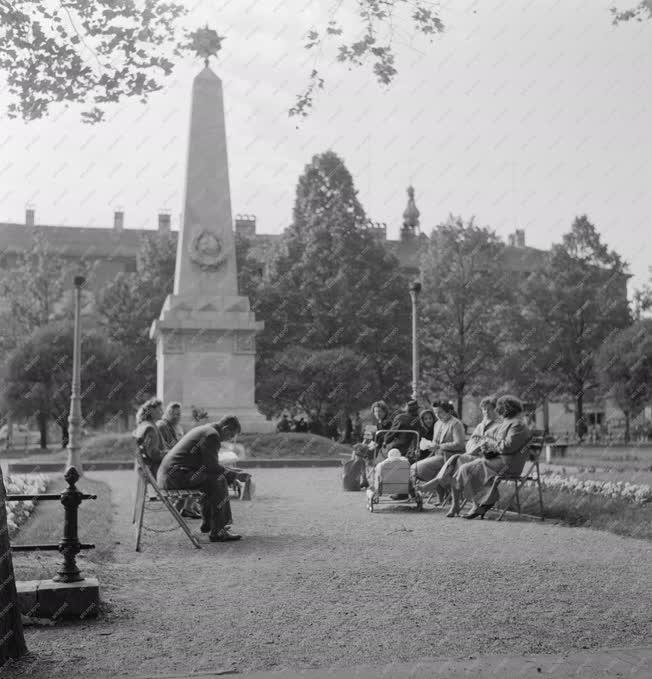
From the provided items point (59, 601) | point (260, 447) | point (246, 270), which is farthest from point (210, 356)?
point (59, 601)

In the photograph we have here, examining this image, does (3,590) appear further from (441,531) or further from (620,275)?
(620,275)

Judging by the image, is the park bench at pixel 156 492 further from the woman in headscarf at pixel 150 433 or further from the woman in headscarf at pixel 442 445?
the woman in headscarf at pixel 442 445

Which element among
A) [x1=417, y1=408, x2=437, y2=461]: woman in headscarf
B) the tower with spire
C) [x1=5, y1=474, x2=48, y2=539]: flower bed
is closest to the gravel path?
[x1=5, y1=474, x2=48, y2=539]: flower bed

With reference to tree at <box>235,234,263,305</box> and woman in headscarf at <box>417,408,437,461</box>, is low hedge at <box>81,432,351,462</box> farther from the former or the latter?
tree at <box>235,234,263,305</box>

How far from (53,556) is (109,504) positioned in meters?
5.76

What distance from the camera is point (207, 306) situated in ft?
93.9

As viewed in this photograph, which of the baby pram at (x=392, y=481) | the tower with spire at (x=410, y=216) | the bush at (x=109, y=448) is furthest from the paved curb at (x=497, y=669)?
the tower with spire at (x=410, y=216)

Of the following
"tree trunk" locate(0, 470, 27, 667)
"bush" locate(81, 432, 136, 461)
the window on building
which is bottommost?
the window on building

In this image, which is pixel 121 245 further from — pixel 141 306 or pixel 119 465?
pixel 119 465

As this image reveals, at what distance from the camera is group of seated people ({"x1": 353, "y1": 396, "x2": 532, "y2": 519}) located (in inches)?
458

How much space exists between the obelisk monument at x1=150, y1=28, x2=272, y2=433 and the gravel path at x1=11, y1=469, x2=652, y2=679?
17275 mm

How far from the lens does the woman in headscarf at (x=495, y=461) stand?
11.5 meters

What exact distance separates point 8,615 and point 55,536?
482 cm

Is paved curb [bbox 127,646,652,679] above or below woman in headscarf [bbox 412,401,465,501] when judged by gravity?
below
